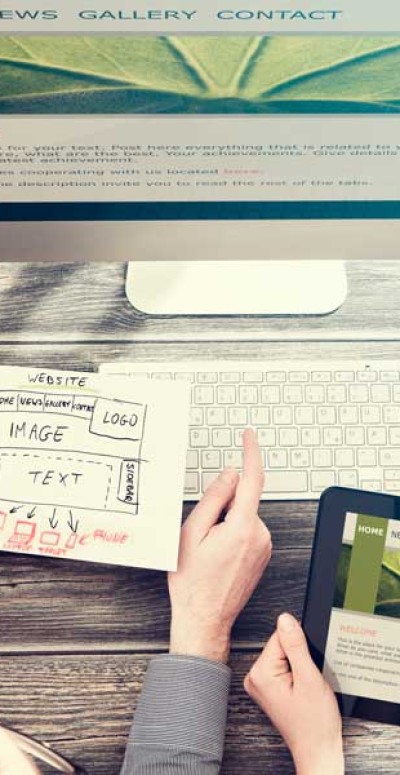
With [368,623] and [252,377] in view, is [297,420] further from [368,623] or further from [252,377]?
[368,623]

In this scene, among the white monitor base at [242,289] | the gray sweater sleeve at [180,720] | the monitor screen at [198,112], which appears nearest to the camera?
the monitor screen at [198,112]

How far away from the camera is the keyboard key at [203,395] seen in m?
0.68

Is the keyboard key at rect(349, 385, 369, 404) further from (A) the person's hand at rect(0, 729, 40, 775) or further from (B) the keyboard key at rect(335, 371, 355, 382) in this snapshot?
(A) the person's hand at rect(0, 729, 40, 775)

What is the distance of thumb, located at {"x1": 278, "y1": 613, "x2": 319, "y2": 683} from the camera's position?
61cm

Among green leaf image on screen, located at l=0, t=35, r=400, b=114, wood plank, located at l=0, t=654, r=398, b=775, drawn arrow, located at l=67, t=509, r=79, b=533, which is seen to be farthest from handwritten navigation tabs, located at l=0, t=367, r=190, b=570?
green leaf image on screen, located at l=0, t=35, r=400, b=114

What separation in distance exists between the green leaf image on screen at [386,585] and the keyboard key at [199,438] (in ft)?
0.49

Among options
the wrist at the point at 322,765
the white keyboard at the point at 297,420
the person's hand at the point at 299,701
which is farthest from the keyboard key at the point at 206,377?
the wrist at the point at 322,765

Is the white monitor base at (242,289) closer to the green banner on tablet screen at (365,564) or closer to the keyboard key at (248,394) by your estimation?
the keyboard key at (248,394)

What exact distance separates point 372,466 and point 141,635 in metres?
0.24

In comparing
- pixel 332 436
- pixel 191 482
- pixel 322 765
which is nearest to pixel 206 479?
pixel 191 482

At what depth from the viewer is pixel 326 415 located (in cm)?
A: 67

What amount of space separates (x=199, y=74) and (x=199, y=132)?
41mm
